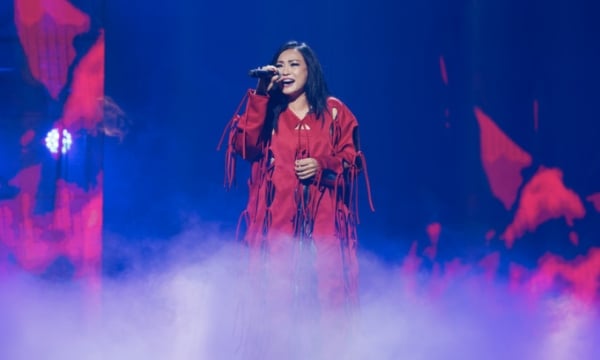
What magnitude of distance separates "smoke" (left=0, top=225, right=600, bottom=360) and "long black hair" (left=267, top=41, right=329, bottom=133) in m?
0.56

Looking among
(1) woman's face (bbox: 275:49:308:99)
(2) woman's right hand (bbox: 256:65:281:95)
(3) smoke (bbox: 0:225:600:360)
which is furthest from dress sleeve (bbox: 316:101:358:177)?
(3) smoke (bbox: 0:225:600:360)

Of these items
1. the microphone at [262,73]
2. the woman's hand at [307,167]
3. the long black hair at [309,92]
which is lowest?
the woman's hand at [307,167]

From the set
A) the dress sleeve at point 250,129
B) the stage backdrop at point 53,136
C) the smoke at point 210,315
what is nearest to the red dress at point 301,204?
the dress sleeve at point 250,129

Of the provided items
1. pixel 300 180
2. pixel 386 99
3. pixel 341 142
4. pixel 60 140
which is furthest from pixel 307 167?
pixel 60 140

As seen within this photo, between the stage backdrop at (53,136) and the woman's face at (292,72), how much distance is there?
73cm

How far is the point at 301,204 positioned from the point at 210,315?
63cm

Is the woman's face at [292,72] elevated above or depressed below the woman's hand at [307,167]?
above

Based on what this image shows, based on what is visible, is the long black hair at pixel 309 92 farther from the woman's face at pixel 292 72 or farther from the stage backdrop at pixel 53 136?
the stage backdrop at pixel 53 136

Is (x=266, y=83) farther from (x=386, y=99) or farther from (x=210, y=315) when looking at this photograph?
(x=210, y=315)

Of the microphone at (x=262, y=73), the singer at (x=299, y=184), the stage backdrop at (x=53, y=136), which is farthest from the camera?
the stage backdrop at (x=53, y=136)

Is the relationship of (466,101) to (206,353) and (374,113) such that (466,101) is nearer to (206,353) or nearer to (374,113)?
(374,113)

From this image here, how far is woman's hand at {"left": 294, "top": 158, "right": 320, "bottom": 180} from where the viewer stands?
2.52 m

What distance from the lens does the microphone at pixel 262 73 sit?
7.95 ft

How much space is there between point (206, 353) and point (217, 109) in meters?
0.94
